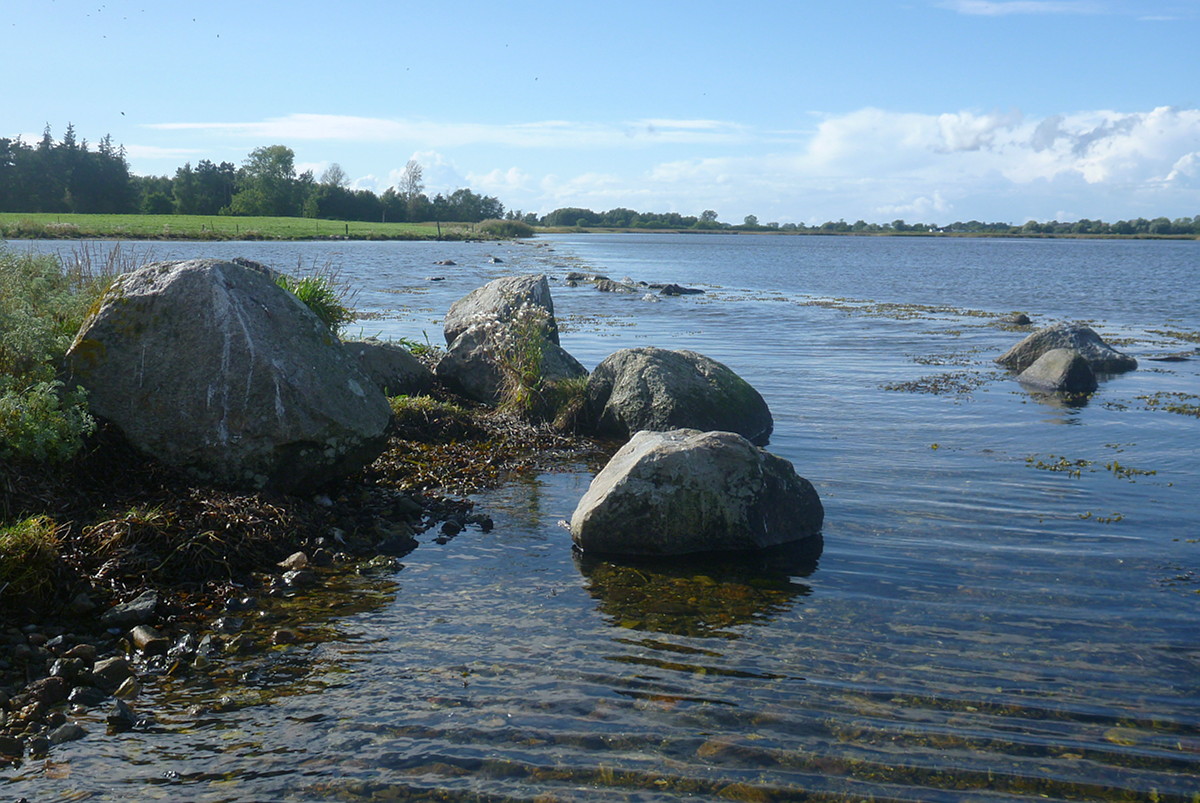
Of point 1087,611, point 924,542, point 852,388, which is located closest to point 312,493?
point 924,542

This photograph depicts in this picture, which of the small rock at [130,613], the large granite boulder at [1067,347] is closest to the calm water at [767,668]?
the small rock at [130,613]

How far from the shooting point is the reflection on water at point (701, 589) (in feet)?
23.2

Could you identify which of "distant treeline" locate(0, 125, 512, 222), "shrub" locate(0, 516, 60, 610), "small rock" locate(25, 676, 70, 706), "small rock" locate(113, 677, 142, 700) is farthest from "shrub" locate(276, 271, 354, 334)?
"distant treeline" locate(0, 125, 512, 222)

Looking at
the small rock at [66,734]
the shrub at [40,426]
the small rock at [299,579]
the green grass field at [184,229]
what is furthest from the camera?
the green grass field at [184,229]

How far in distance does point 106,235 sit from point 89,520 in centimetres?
7296

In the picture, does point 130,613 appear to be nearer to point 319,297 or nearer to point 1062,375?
point 319,297

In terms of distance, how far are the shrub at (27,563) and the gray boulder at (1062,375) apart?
1749 cm

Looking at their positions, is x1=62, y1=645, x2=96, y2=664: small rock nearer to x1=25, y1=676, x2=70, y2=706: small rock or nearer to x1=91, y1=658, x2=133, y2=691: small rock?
x1=91, y1=658, x2=133, y2=691: small rock

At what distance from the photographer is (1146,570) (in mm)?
8234

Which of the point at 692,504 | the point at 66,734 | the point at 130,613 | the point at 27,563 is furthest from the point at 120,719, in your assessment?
the point at 692,504

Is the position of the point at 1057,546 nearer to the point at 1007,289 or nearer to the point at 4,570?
the point at 4,570

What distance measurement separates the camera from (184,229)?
8531 centimetres

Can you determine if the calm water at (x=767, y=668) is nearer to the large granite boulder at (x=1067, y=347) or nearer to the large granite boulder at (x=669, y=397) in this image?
the large granite boulder at (x=669, y=397)

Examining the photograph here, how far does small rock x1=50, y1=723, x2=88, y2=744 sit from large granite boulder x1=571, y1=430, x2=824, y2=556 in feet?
14.9
